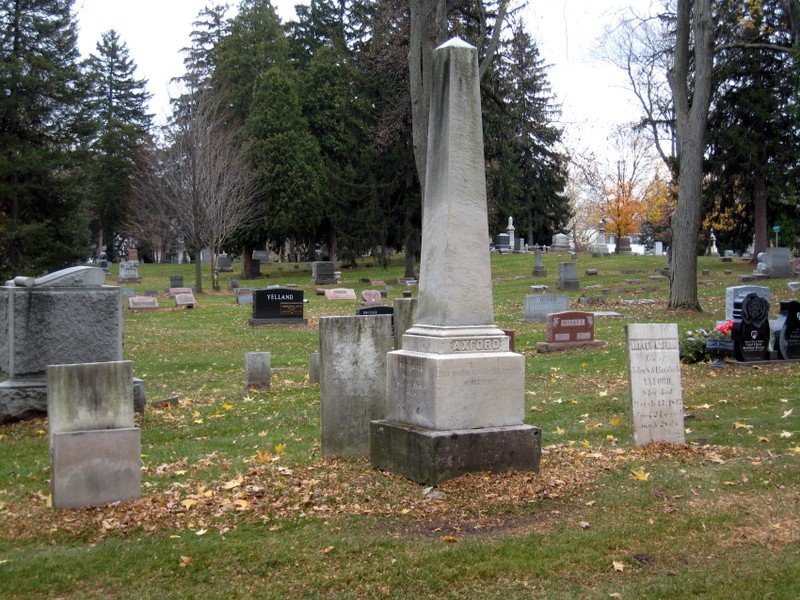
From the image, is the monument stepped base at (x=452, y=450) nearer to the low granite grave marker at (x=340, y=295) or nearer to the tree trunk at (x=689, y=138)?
the tree trunk at (x=689, y=138)

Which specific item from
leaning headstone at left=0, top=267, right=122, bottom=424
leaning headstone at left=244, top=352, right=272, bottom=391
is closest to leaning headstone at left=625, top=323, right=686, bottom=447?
leaning headstone at left=0, top=267, right=122, bottom=424

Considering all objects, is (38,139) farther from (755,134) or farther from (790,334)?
(790,334)

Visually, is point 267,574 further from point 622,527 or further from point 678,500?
point 678,500

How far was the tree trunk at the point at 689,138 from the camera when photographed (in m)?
21.5

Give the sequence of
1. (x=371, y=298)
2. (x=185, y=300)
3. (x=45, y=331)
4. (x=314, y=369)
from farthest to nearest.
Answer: (x=185, y=300) < (x=371, y=298) < (x=314, y=369) < (x=45, y=331)

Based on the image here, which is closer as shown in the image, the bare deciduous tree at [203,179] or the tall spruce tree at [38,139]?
the tall spruce tree at [38,139]

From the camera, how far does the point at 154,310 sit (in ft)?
103

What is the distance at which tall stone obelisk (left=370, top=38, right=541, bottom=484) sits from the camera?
6.89 meters

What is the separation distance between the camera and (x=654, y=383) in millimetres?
8344

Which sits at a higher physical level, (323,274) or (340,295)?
(323,274)

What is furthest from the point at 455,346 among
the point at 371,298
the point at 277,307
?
the point at 371,298

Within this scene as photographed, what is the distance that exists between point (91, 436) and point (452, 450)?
2.87 m

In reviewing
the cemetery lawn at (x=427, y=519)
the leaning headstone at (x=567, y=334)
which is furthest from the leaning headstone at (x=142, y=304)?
the cemetery lawn at (x=427, y=519)

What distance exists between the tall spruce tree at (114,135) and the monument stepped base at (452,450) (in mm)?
53702
